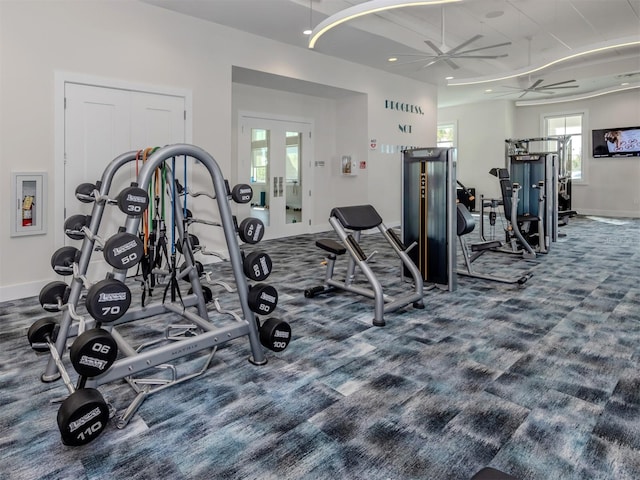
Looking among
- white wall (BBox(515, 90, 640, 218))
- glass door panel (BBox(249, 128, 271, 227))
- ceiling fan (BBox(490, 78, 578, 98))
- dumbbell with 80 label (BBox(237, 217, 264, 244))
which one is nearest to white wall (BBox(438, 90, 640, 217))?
white wall (BBox(515, 90, 640, 218))

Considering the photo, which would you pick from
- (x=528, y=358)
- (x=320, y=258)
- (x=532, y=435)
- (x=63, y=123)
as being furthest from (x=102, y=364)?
(x=320, y=258)

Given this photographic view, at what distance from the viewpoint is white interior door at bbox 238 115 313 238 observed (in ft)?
24.9

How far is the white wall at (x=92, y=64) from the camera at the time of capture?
13.8 feet

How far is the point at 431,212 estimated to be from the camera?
14.2 feet

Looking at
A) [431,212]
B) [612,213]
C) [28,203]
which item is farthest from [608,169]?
[28,203]

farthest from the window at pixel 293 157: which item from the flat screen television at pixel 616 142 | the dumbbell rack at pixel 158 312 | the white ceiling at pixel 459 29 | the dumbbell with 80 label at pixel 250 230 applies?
the flat screen television at pixel 616 142

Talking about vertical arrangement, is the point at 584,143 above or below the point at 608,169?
above

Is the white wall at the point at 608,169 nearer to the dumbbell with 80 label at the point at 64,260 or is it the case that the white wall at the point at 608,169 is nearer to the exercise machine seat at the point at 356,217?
the exercise machine seat at the point at 356,217

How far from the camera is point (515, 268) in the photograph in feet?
17.9

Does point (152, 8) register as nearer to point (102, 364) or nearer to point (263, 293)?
point (263, 293)

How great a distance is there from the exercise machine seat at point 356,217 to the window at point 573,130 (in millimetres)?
10162

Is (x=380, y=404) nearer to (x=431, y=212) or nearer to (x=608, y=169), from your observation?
(x=431, y=212)

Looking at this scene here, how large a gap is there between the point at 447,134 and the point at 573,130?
3387mm

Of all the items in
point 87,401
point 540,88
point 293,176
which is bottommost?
point 87,401
